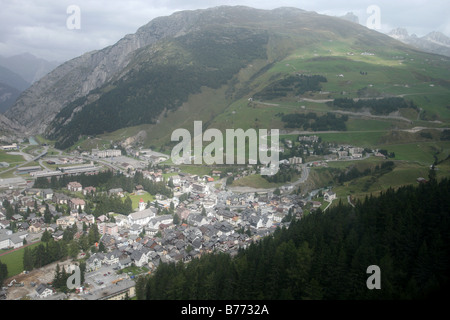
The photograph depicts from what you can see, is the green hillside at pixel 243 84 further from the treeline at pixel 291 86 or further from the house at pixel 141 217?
the house at pixel 141 217

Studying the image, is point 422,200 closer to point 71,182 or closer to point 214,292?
point 214,292

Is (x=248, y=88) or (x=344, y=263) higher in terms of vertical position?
(x=248, y=88)

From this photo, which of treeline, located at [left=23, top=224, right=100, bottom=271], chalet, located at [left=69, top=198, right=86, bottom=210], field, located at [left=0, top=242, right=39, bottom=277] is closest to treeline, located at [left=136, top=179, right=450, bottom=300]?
treeline, located at [left=23, top=224, right=100, bottom=271]

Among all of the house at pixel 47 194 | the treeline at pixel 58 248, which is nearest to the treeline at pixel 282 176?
the treeline at pixel 58 248

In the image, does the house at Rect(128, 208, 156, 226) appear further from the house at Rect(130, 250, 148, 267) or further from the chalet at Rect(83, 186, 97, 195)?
the chalet at Rect(83, 186, 97, 195)

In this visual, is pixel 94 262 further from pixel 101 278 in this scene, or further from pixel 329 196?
pixel 329 196

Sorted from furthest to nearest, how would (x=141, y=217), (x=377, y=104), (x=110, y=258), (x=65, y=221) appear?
(x=377, y=104)
(x=141, y=217)
(x=65, y=221)
(x=110, y=258)

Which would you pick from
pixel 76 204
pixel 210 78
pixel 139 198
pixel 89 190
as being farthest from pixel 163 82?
pixel 76 204
